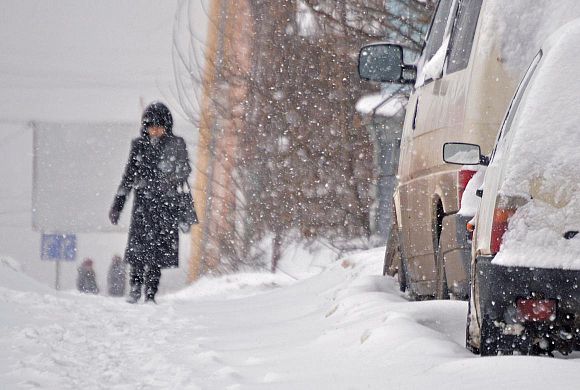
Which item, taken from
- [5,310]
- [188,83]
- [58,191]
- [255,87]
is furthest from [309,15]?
[58,191]

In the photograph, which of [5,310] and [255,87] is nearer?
[5,310]

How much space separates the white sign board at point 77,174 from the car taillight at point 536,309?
3808 cm

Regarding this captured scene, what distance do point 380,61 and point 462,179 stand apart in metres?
1.75

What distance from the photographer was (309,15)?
16.8 m

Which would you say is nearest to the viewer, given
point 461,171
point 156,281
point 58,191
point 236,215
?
point 461,171

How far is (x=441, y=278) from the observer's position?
637 centimetres

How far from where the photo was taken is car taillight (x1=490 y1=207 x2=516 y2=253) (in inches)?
160

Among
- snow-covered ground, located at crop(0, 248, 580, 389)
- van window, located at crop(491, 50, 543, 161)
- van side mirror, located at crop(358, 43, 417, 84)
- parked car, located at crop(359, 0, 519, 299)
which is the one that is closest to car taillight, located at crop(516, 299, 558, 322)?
snow-covered ground, located at crop(0, 248, 580, 389)

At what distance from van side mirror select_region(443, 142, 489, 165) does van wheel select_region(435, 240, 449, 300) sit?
45.4 inches

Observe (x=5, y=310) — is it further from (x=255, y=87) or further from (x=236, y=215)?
(x=236, y=215)

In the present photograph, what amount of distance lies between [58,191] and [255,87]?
1083 inches

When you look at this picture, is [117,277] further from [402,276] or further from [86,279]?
[402,276]

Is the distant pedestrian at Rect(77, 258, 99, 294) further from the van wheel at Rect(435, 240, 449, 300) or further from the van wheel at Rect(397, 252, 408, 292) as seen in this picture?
the van wheel at Rect(435, 240, 449, 300)

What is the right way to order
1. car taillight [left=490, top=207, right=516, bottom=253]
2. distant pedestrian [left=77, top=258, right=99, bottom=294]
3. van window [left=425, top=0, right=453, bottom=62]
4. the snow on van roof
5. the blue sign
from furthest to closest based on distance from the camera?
the blue sign < distant pedestrian [left=77, top=258, right=99, bottom=294] < van window [left=425, top=0, right=453, bottom=62] < the snow on van roof < car taillight [left=490, top=207, right=516, bottom=253]
